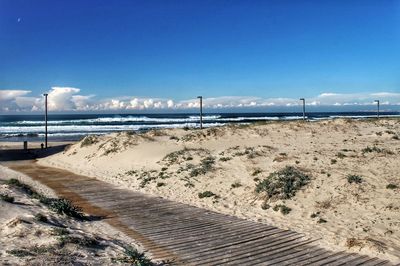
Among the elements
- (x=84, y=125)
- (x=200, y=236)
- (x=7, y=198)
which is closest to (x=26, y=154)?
(x=7, y=198)

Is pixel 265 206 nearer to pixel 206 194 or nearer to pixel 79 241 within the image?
pixel 206 194

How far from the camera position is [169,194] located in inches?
626

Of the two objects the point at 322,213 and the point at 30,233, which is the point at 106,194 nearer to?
the point at 30,233

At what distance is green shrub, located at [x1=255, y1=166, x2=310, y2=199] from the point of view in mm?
14055

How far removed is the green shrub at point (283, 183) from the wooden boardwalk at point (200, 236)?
2531 mm

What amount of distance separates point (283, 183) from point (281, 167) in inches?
97.8

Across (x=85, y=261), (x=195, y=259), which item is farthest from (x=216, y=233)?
(x=85, y=261)

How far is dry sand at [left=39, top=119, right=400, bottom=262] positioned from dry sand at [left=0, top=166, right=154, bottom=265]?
14.7 feet

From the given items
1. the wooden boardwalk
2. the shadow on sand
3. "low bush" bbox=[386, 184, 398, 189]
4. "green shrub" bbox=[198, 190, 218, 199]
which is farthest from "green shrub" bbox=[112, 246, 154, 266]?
the shadow on sand

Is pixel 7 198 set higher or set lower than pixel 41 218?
higher

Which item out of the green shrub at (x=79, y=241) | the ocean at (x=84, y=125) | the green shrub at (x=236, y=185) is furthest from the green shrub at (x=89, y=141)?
the green shrub at (x=79, y=241)

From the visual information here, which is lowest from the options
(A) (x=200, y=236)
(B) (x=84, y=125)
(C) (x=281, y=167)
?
(A) (x=200, y=236)

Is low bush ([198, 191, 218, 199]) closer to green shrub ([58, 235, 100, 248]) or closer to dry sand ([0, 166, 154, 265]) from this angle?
dry sand ([0, 166, 154, 265])

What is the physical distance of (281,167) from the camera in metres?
17.0
